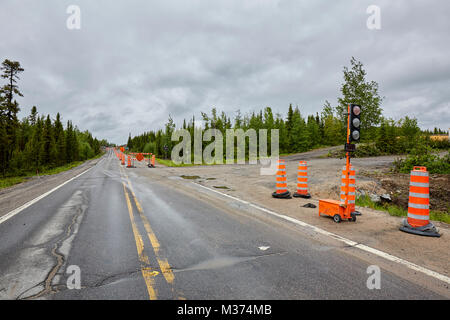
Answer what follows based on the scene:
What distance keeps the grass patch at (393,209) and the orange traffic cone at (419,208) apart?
4.91 ft

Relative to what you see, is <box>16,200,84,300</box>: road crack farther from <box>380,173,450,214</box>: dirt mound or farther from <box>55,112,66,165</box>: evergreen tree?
<box>55,112,66,165</box>: evergreen tree

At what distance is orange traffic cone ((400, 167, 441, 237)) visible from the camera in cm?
520

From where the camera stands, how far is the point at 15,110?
34.8 metres

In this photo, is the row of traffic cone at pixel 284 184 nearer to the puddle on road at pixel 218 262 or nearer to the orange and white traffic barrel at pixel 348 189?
the orange and white traffic barrel at pixel 348 189

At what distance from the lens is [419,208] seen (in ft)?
17.5

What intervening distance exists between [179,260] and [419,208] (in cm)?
528

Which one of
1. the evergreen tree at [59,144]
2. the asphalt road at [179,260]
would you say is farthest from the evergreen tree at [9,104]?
the asphalt road at [179,260]

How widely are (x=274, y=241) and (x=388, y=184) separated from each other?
8.70m

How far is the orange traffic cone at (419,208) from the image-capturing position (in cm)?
520

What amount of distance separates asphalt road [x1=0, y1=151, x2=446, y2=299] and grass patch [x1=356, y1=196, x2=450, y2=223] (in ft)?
11.7

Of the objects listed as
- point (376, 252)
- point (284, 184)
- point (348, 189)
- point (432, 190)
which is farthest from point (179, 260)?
point (432, 190)

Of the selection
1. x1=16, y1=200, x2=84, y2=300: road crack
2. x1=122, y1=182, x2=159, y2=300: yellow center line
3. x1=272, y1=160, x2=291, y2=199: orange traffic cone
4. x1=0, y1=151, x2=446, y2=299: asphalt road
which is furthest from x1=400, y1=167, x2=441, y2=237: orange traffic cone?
x1=16, y1=200, x2=84, y2=300: road crack

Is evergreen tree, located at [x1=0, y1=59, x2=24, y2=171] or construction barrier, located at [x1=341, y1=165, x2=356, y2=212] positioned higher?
evergreen tree, located at [x1=0, y1=59, x2=24, y2=171]

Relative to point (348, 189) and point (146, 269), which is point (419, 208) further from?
point (146, 269)
